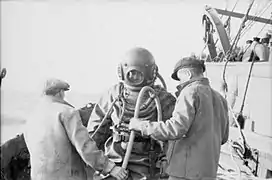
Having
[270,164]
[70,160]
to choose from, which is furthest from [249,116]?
[70,160]

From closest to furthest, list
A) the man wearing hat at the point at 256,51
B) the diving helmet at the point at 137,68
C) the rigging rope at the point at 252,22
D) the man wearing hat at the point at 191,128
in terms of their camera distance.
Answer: the man wearing hat at the point at 191,128, the diving helmet at the point at 137,68, the man wearing hat at the point at 256,51, the rigging rope at the point at 252,22

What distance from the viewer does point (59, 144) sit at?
3.77ft

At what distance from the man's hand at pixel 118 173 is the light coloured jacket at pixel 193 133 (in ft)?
0.46

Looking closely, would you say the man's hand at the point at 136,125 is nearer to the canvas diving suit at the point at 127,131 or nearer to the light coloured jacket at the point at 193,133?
the light coloured jacket at the point at 193,133

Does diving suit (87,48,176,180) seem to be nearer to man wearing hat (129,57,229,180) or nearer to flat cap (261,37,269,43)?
man wearing hat (129,57,229,180)

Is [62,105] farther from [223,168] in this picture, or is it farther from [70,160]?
[223,168]

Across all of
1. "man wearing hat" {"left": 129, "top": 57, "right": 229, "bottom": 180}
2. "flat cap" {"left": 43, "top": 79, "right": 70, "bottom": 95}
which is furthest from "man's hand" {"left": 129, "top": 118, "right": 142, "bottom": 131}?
"flat cap" {"left": 43, "top": 79, "right": 70, "bottom": 95}

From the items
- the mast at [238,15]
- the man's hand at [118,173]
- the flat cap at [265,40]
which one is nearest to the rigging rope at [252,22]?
the mast at [238,15]

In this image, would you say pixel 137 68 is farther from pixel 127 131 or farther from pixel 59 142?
pixel 59 142

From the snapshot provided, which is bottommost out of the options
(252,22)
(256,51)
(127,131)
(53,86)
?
(127,131)

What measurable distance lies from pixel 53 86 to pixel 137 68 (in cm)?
28

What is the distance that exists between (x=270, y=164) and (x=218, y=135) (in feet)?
3.27

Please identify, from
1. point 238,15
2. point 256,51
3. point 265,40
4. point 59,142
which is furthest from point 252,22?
point 59,142

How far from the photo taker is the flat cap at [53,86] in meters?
1.17
